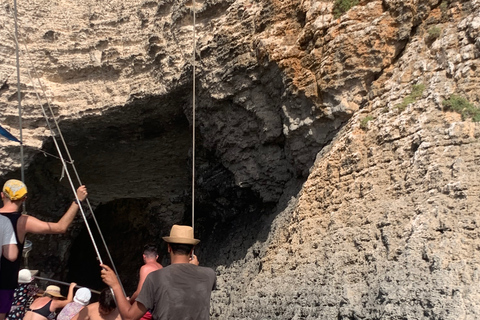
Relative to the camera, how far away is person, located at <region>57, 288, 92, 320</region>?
4.69m

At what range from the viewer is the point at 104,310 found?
428 centimetres

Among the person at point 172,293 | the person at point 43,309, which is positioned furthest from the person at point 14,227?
the person at point 43,309

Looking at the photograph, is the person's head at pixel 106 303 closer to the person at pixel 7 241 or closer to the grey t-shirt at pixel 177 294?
the person at pixel 7 241

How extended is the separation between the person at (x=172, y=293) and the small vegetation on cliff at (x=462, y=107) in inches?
102

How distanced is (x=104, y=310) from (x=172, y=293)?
173cm

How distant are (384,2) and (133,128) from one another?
5.17 m

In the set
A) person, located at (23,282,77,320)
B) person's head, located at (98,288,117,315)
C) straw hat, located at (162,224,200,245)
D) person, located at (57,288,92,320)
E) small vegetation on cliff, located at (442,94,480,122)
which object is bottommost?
person, located at (23,282,77,320)

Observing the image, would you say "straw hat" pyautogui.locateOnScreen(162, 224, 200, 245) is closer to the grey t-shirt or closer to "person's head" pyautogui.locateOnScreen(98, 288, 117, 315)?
the grey t-shirt

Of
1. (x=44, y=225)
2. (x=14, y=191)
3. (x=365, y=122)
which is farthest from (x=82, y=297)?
(x=365, y=122)

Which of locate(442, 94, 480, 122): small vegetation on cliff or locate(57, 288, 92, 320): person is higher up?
locate(442, 94, 480, 122): small vegetation on cliff

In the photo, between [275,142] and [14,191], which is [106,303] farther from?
[275,142]

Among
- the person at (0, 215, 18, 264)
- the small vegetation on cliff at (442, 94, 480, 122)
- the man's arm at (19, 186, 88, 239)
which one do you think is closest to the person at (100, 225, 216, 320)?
the man's arm at (19, 186, 88, 239)

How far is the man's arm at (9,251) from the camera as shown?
3193mm

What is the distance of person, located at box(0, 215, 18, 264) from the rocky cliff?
239cm
